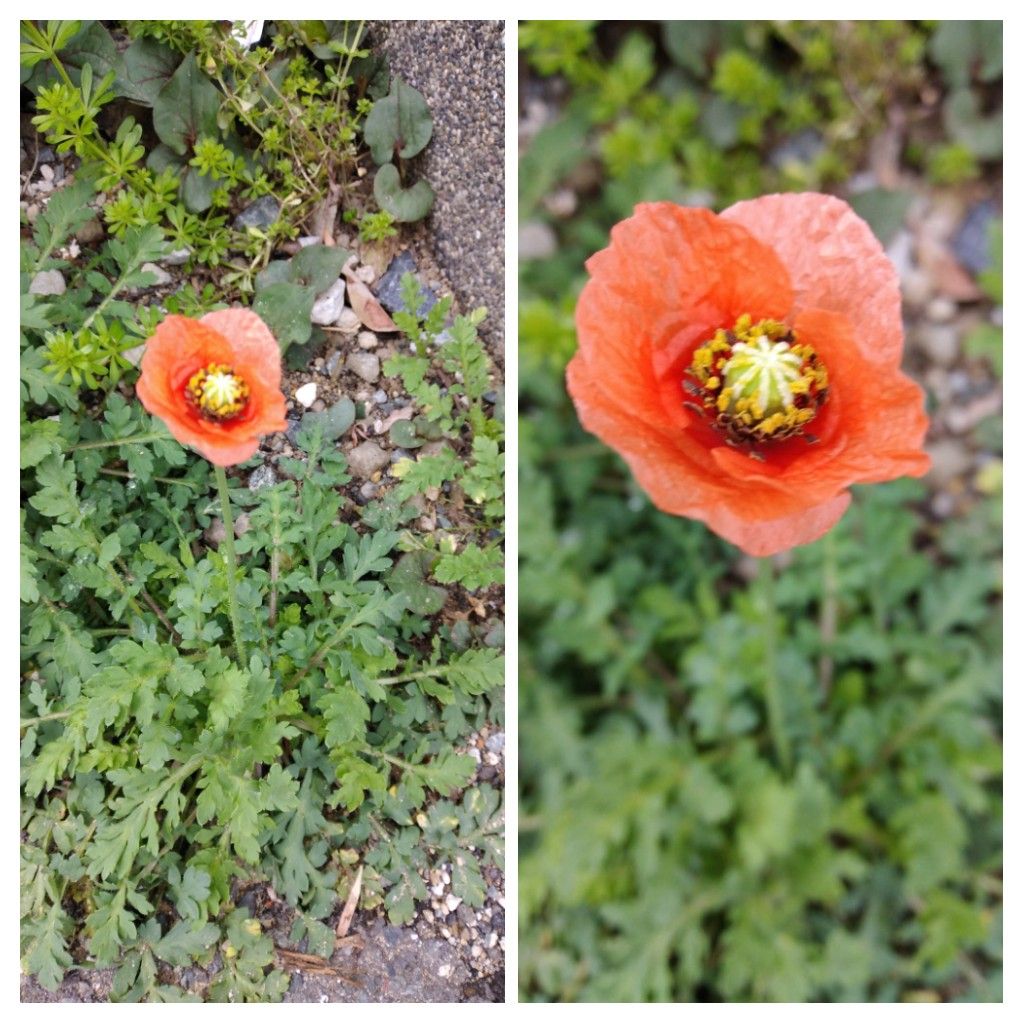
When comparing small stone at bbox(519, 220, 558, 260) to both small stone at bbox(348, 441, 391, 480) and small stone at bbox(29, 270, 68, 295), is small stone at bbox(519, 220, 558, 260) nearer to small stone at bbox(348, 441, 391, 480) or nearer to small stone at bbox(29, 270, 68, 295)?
small stone at bbox(348, 441, 391, 480)

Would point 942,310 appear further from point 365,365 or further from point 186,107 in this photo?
point 186,107

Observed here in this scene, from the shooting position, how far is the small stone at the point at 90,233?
1853mm

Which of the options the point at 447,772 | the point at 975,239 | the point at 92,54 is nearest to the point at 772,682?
the point at 447,772

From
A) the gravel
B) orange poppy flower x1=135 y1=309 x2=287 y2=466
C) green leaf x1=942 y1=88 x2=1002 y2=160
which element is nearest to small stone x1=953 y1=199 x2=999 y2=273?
green leaf x1=942 y1=88 x2=1002 y2=160

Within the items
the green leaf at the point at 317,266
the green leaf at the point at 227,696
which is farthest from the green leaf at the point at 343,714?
the green leaf at the point at 317,266

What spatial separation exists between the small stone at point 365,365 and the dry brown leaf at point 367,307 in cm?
6

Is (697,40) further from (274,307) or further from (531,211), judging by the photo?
(274,307)

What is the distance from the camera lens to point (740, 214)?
1.37m

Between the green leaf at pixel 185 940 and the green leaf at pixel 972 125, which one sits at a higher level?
the green leaf at pixel 972 125

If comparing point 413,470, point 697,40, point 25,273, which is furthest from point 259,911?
point 697,40

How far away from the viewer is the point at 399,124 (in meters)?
1.80

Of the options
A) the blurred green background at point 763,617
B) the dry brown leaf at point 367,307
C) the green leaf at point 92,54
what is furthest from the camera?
the blurred green background at point 763,617

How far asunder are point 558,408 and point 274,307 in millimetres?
904

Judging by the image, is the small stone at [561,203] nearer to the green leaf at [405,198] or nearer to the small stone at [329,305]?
the green leaf at [405,198]
